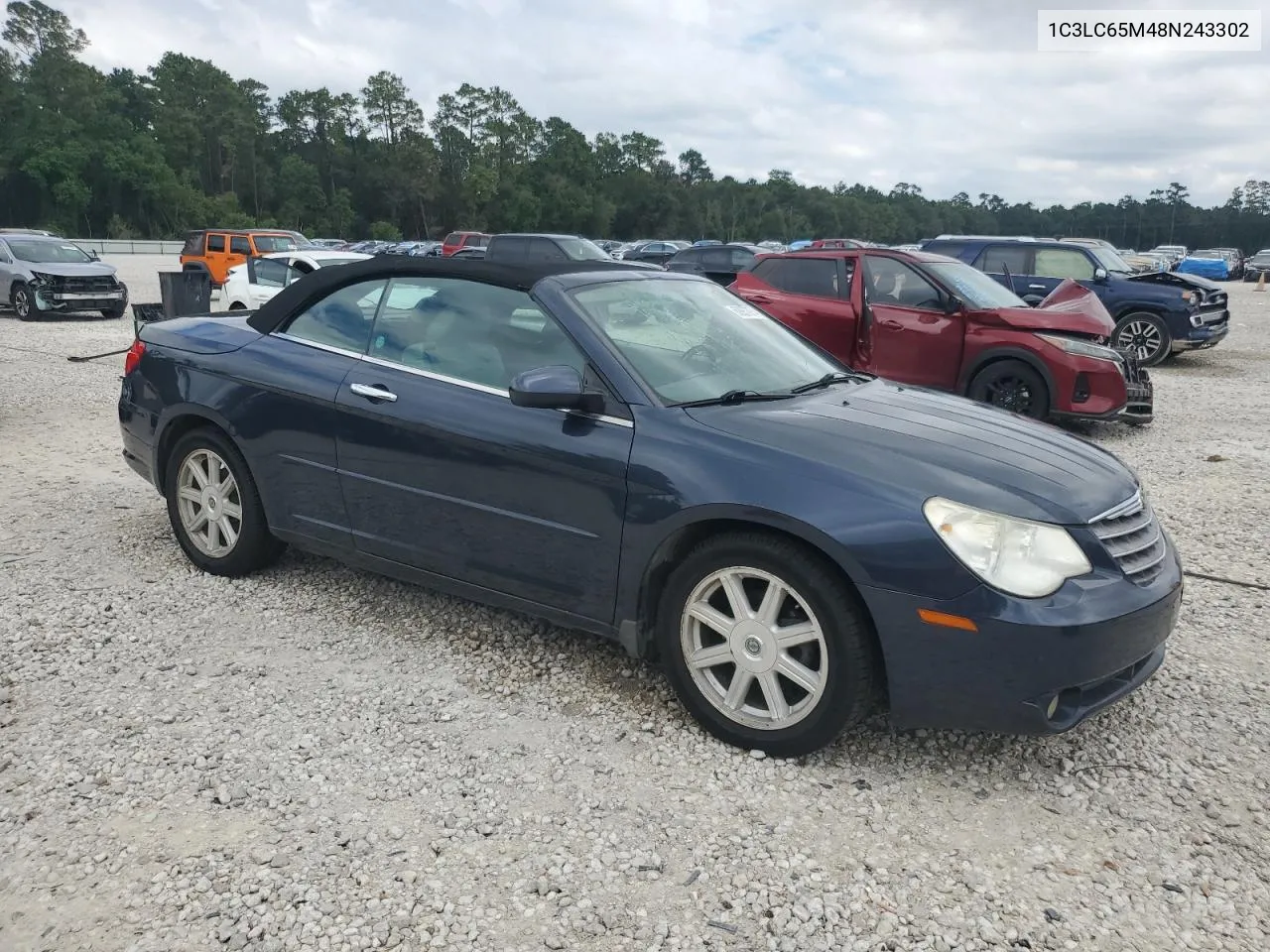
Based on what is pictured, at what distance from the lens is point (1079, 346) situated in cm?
823

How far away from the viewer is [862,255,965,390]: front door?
8.47m

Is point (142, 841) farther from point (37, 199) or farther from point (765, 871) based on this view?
point (37, 199)

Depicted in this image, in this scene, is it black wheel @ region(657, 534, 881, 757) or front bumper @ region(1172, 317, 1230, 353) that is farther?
front bumper @ region(1172, 317, 1230, 353)

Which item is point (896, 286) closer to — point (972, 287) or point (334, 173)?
point (972, 287)

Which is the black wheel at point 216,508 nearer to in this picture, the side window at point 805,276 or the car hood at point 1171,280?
the side window at point 805,276

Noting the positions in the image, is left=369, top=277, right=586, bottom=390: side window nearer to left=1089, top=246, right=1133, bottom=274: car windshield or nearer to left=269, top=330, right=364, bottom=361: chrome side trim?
left=269, top=330, right=364, bottom=361: chrome side trim

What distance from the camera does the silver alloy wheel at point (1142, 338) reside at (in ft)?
44.2

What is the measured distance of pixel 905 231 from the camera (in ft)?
479

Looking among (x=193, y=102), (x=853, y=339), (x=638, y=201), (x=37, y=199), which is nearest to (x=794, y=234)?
(x=638, y=201)

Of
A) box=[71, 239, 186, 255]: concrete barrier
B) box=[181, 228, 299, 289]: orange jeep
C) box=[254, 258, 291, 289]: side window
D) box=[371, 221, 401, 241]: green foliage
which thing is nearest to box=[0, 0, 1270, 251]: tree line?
box=[371, 221, 401, 241]: green foliage

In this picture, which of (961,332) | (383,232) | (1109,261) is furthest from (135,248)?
(961,332)

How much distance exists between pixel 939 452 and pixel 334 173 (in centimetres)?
10343

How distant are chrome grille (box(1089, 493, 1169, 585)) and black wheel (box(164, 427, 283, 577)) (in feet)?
11.3

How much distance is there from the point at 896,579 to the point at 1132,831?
103 centimetres
